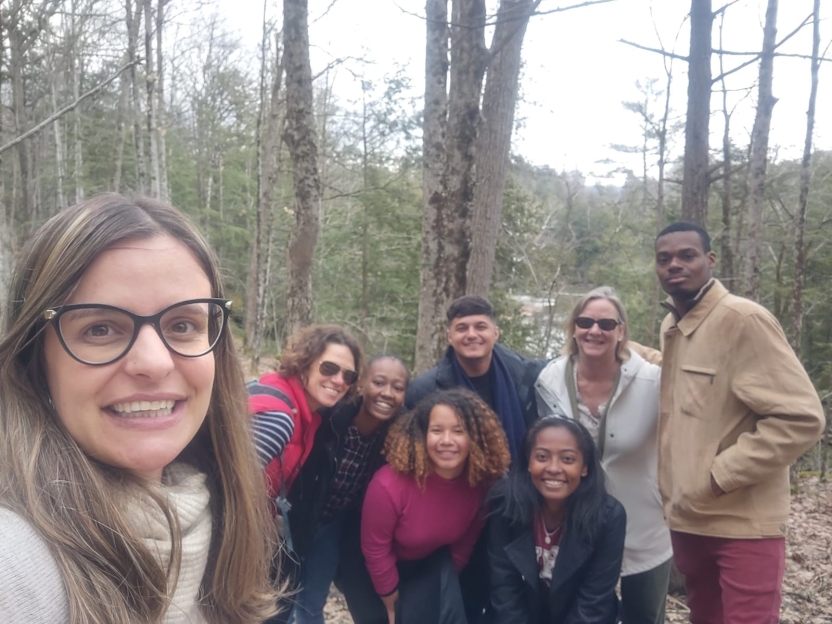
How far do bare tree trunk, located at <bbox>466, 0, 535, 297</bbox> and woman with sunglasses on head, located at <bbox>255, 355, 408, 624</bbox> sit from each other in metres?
3.48

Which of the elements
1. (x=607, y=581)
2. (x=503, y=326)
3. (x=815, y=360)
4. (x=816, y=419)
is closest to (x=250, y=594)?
(x=607, y=581)

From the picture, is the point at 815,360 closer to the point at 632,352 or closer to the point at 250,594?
the point at 632,352

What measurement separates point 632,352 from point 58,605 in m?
2.97

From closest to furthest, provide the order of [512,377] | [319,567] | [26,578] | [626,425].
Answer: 1. [26,578]
2. [626,425]
3. [319,567]
4. [512,377]

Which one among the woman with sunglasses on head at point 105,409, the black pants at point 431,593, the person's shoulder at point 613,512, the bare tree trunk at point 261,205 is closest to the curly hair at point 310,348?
the black pants at point 431,593

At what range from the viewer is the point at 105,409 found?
106 centimetres

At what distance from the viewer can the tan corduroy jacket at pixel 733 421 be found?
2.62 meters

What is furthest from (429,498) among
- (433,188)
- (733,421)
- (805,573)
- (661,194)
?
(661,194)

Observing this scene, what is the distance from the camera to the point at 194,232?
1276 mm

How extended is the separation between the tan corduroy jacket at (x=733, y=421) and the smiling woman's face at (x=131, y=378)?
97.1 inches

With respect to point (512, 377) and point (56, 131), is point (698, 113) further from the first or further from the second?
point (56, 131)

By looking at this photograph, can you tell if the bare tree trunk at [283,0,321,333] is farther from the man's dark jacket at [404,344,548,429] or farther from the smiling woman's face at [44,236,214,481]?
the smiling woman's face at [44,236,214,481]

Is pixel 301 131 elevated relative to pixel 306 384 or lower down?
elevated

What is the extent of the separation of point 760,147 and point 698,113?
415 centimetres
